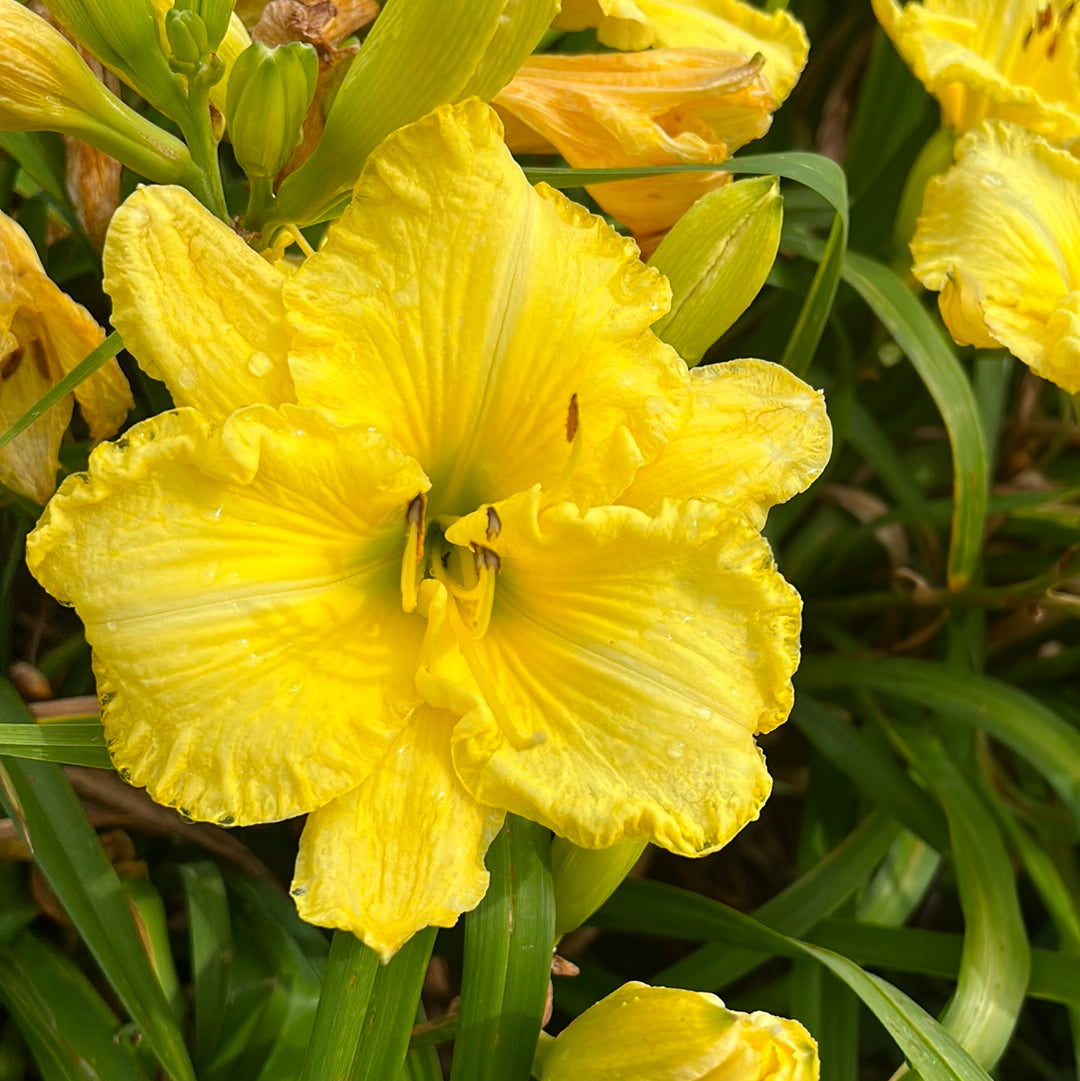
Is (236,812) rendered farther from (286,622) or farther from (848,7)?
(848,7)

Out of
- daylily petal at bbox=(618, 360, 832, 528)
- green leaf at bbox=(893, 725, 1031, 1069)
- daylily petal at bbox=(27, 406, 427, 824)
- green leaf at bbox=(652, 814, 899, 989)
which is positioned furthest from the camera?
green leaf at bbox=(652, 814, 899, 989)

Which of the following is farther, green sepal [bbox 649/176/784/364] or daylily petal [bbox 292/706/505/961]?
green sepal [bbox 649/176/784/364]

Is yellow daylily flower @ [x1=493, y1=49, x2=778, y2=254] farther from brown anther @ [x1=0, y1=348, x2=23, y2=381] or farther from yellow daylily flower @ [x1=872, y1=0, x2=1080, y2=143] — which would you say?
brown anther @ [x1=0, y1=348, x2=23, y2=381]

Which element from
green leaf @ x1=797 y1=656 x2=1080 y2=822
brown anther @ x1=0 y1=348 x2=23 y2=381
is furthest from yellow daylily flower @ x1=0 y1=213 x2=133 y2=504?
green leaf @ x1=797 y1=656 x2=1080 y2=822

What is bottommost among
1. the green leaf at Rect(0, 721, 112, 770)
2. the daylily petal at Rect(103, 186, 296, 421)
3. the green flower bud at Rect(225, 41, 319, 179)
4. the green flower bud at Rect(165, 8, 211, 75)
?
the green leaf at Rect(0, 721, 112, 770)

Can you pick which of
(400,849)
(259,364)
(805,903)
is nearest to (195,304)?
(259,364)

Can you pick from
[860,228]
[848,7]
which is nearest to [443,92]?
[860,228]

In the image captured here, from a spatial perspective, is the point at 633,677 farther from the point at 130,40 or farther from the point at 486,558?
the point at 130,40
